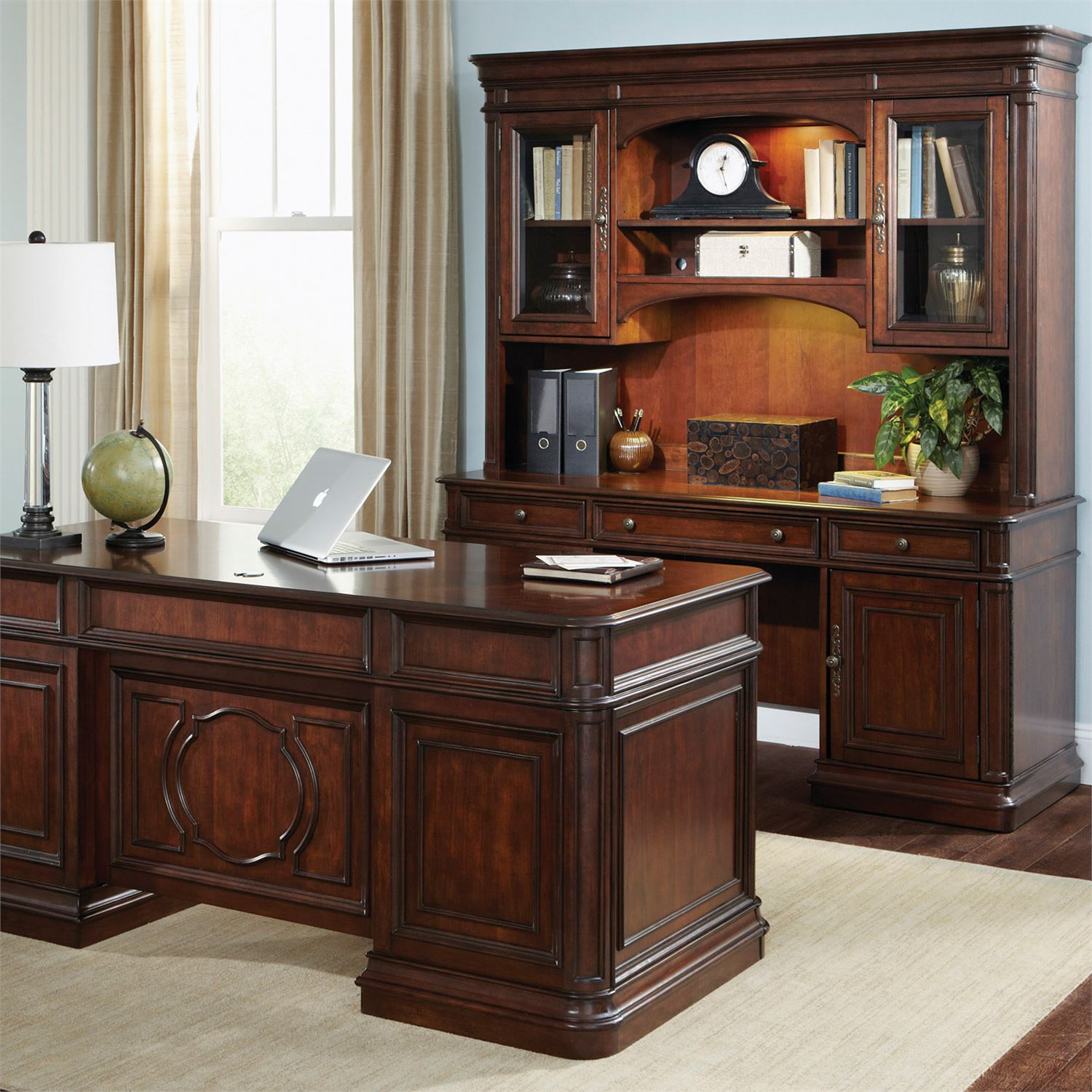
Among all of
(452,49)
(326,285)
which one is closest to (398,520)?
(326,285)

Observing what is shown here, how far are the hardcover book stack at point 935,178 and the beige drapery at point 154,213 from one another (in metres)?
2.87

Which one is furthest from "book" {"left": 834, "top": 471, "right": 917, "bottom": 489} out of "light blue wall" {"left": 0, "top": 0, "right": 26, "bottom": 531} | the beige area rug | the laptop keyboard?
"light blue wall" {"left": 0, "top": 0, "right": 26, "bottom": 531}

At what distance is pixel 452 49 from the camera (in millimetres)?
5660

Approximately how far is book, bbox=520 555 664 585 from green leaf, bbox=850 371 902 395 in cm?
165

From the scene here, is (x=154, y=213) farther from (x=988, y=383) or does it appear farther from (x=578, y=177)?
(x=988, y=383)

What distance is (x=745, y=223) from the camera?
4855mm

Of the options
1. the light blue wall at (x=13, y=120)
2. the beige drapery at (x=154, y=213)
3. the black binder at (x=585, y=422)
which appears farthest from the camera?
the light blue wall at (x=13, y=120)

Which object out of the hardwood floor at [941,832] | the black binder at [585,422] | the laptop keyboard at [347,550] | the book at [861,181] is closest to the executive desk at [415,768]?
the laptop keyboard at [347,550]

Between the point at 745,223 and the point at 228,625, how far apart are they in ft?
7.46

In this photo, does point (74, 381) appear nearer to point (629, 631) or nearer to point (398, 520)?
point (398, 520)

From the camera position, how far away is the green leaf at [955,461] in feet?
15.1

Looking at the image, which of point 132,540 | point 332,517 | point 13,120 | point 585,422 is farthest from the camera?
point 13,120

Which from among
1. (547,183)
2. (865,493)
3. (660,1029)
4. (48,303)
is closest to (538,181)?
(547,183)

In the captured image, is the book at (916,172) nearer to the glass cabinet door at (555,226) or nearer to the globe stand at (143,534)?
the glass cabinet door at (555,226)
